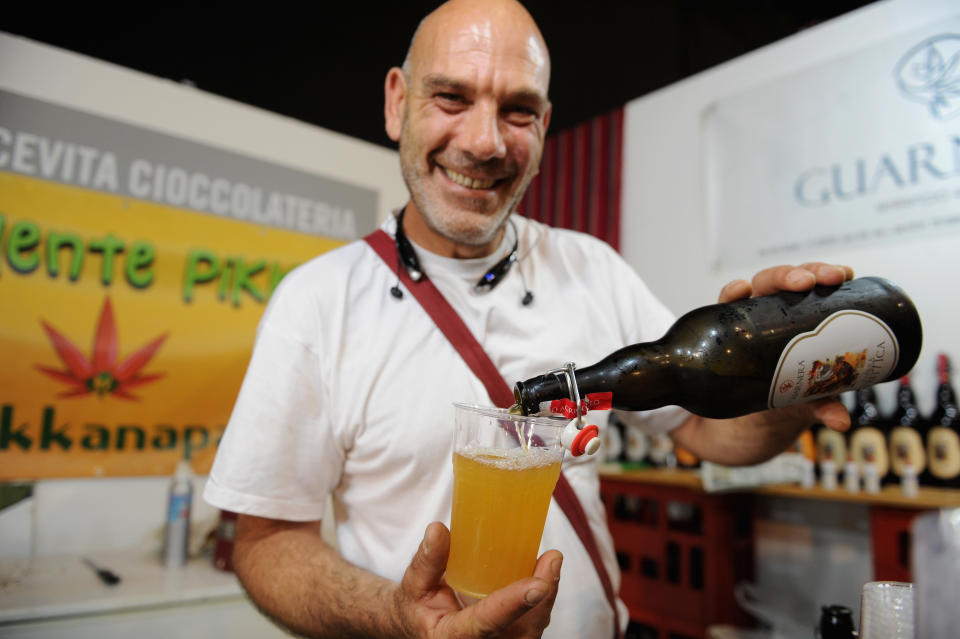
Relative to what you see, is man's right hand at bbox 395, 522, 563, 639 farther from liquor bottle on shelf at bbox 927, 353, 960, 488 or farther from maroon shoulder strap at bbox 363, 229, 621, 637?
liquor bottle on shelf at bbox 927, 353, 960, 488

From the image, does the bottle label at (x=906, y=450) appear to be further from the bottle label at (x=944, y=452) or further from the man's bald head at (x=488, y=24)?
the man's bald head at (x=488, y=24)

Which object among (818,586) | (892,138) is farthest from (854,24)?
(818,586)

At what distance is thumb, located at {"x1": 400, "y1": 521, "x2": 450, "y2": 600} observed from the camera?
2.19 ft

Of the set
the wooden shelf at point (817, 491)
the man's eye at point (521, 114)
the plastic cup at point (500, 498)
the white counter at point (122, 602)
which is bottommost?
the white counter at point (122, 602)

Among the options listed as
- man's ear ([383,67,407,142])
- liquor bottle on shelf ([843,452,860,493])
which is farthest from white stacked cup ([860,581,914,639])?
liquor bottle on shelf ([843,452,860,493])

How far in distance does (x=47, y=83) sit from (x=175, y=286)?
1.03m

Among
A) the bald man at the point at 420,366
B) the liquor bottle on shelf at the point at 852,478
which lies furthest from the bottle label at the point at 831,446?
the bald man at the point at 420,366

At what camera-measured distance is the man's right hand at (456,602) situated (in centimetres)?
63

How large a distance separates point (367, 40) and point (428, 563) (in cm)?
333

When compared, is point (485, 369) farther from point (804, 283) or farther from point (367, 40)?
point (367, 40)

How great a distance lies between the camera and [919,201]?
2588mm

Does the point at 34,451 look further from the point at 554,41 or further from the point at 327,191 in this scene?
the point at 554,41

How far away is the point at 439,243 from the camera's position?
133 cm

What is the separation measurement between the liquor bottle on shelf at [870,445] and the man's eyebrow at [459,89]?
74.9 inches
